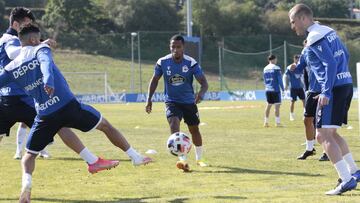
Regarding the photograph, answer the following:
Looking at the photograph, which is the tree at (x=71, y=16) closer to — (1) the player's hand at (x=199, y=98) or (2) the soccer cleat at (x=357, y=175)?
(1) the player's hand at (x=199, y=98)

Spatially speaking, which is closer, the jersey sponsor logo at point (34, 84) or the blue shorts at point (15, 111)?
the jersey sponsor logo at point (34, 84)

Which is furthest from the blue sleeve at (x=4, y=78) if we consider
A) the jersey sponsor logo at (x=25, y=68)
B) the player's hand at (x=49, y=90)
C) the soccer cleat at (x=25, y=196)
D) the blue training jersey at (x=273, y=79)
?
the blue training jersey at (x=273, y=79)

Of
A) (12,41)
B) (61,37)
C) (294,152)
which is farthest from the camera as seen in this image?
(61,37)

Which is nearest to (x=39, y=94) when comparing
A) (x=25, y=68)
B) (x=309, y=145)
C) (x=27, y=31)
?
(x=25, y=68)

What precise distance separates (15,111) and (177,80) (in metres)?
2.70

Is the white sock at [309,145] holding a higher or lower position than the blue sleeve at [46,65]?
lower

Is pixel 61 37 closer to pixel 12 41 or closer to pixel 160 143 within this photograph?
pixel 160 143

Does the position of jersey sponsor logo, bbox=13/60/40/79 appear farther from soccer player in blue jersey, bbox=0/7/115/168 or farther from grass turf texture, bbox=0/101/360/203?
grass turf texture, bbox=0/101/360/203

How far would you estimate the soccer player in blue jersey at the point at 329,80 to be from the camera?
8.20m

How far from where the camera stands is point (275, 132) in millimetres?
18859

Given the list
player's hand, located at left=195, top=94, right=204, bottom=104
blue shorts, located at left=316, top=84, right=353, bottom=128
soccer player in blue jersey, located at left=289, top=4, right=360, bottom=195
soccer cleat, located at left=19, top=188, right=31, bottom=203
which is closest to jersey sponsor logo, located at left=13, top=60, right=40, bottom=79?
soccer cleat, located at left=19, top=188, right=31, bottom=203

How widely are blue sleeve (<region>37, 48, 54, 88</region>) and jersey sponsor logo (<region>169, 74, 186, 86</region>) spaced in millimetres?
3807


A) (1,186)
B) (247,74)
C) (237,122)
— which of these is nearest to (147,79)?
(247,74)

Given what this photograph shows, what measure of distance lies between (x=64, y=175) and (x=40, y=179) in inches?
19.3
